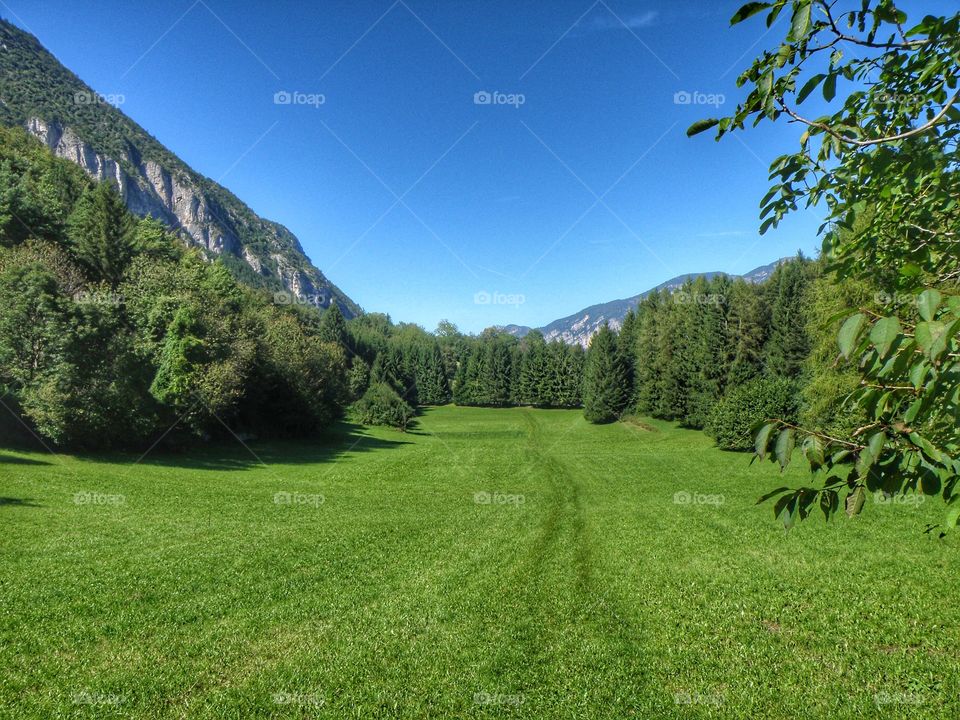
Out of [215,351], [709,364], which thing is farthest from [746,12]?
[709,364]

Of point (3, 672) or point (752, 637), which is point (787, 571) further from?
point (3, 672)

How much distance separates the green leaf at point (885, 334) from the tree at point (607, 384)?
68260 millimetres

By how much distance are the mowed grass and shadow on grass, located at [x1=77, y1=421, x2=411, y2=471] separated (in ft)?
23.5

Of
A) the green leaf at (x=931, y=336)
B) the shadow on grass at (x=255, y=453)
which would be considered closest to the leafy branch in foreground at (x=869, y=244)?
the green leaf at (x=931, y=336)

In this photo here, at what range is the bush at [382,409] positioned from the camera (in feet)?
220

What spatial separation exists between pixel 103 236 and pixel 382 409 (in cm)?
3576

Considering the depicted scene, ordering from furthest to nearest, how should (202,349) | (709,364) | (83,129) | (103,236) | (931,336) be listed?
(83,129)
(709,364)
(103,236)
(202,349)
(931,336)

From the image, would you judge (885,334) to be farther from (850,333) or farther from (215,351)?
(215,351)

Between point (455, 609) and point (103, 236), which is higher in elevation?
point (103, 236)

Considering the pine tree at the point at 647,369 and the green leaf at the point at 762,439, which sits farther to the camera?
the pine tree at the point at 647,369

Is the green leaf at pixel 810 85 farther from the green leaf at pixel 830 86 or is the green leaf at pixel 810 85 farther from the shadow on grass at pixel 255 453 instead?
the shadow on grass at pixel 255 453

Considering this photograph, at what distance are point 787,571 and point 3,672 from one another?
46.9 ft

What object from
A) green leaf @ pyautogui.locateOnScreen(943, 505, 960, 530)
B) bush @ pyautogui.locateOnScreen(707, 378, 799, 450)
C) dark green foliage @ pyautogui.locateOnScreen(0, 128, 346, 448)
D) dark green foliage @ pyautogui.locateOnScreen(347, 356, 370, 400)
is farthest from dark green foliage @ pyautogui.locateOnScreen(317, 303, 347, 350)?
green leaf @ pyautogui.locateOnScreen(943, 505, 960, 530)

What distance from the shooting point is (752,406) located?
4116 centimetres
